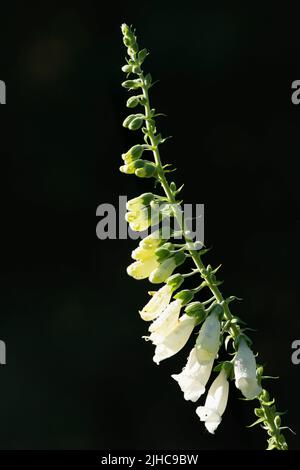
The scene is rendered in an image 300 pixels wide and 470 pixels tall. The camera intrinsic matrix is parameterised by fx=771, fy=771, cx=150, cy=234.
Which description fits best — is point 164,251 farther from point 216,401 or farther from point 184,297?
point 216,401

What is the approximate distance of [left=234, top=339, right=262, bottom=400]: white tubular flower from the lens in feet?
2.54

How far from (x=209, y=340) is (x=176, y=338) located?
7cm

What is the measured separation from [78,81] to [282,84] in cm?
49

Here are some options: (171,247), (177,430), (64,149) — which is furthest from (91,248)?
(171,247)

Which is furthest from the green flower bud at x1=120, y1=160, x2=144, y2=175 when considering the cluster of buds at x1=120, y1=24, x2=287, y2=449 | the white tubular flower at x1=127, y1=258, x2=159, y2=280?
the white tubular flower at x1=127, y1=258, x2=159, y2=280

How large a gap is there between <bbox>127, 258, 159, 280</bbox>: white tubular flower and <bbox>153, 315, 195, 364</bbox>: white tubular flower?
Result: 6 centimetres

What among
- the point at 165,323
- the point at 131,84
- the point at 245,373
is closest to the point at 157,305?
the point at 165,323

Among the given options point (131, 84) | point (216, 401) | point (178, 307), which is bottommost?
point (216, 401)

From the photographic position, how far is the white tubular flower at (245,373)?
0.78m

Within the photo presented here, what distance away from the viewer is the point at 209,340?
81 cm

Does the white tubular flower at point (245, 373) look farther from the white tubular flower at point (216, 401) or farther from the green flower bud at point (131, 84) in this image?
the green flower bud at point (131, 84)

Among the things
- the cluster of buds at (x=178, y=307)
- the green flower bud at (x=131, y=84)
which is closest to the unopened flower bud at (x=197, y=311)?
the cluster of buds at (x=178, y=307)

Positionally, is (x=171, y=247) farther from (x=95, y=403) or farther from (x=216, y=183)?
(x=95, y=403)

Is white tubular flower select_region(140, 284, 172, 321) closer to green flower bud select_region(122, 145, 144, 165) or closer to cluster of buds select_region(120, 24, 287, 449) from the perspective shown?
cluster of buds select_region(120, 24, 287, 449)
